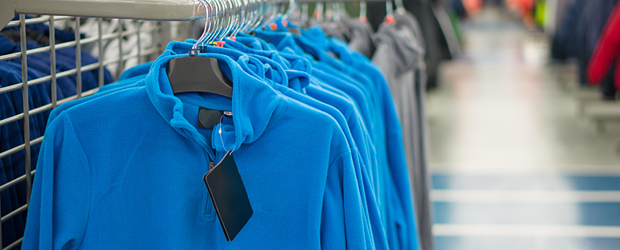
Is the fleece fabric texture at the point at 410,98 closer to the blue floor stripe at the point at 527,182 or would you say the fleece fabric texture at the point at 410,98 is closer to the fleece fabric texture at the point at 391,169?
the fleece fabric texture at the point at 391,169

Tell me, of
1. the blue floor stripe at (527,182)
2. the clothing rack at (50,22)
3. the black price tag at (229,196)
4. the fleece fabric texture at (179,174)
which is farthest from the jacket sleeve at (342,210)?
the blue floor stripe at (527,182)

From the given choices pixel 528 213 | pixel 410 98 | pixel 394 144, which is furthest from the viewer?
pixel 528 213

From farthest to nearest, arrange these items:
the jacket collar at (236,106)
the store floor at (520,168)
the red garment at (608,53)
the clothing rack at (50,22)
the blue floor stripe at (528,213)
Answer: the red garment at (608,53) < the blue floor stripe at (528,213) < the store floor at (520,168) < the jacket collar at (236,106) < the clothing rack at (50,22)

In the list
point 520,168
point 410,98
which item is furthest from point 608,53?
point 410,98

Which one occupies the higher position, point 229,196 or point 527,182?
point 229,196

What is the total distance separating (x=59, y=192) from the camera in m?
1.08

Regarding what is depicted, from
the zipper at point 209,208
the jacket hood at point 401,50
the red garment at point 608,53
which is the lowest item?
the red garment at point 608,53

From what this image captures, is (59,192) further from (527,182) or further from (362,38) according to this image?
(527,182)

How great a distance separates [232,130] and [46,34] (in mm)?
899

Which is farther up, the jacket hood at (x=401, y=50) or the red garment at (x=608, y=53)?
the jacket hood at (x=401, y=50)

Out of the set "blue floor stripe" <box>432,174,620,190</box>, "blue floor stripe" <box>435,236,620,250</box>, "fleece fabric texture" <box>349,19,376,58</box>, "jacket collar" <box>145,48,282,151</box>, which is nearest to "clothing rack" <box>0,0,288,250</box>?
"jacket collar" <box>145,48,282,151</box>

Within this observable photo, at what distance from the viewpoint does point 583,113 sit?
17.6 ft

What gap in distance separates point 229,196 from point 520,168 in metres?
3.42

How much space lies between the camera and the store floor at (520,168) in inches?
121
